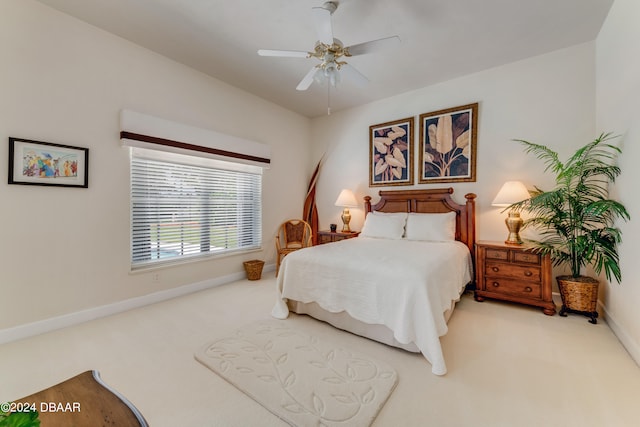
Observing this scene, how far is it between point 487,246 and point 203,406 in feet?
10.5

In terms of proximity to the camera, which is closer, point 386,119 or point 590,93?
point 590,93

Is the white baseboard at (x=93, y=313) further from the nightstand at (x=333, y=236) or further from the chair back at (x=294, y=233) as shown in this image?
the nightstand at (x=333, y=236)

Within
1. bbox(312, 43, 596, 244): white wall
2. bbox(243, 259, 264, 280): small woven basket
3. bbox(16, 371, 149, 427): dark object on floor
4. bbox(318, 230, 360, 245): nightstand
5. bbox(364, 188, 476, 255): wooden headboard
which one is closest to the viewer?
bbox(16, 371, 149, 427): dark object on floor

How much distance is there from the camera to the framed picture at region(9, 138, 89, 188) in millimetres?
2311

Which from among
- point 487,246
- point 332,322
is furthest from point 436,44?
point 332,322

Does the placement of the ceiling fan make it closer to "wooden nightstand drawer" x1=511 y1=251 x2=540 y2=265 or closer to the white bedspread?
the white bedspread

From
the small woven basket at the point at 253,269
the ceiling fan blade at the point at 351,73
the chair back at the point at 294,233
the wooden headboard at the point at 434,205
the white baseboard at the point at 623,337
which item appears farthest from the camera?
the chair back at the point at 294,233

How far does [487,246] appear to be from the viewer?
315 cm

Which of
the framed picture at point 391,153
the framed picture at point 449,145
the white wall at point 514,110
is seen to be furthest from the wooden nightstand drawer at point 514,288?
the framed picture at point 391,153

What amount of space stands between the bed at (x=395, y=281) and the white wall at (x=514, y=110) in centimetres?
36

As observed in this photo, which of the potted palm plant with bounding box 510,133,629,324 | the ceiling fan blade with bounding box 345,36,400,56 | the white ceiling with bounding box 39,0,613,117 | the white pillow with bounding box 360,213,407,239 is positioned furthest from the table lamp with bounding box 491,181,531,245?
the ceiling fan blade with bounding box 345,36,400,56

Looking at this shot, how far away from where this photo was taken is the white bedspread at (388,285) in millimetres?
1978

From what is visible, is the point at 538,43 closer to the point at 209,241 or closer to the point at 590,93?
the point at 590,93

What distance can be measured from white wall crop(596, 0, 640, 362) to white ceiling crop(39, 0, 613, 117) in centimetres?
35
